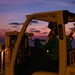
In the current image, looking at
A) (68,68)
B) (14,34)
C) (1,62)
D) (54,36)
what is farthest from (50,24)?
(1,62)

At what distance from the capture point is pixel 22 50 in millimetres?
7066

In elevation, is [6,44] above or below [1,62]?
above

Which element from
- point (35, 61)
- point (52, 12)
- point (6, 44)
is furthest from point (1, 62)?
point (52, 12)

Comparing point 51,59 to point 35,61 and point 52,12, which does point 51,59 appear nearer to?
point 35,61

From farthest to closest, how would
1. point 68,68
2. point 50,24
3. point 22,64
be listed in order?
point 22,64
point 50,24
point 68,68

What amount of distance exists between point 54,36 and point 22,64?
1.09 meters

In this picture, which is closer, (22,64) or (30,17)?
(30,17)

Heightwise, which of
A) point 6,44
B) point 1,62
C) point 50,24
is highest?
point 50,24

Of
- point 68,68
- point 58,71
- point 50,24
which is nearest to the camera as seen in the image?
point 68,68

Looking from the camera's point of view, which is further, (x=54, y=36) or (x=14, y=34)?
(x=14, y=34)

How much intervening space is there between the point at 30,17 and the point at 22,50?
1.16 metres

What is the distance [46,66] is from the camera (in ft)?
20.3

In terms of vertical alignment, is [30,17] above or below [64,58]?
above

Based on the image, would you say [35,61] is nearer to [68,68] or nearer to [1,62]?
[68,68]
